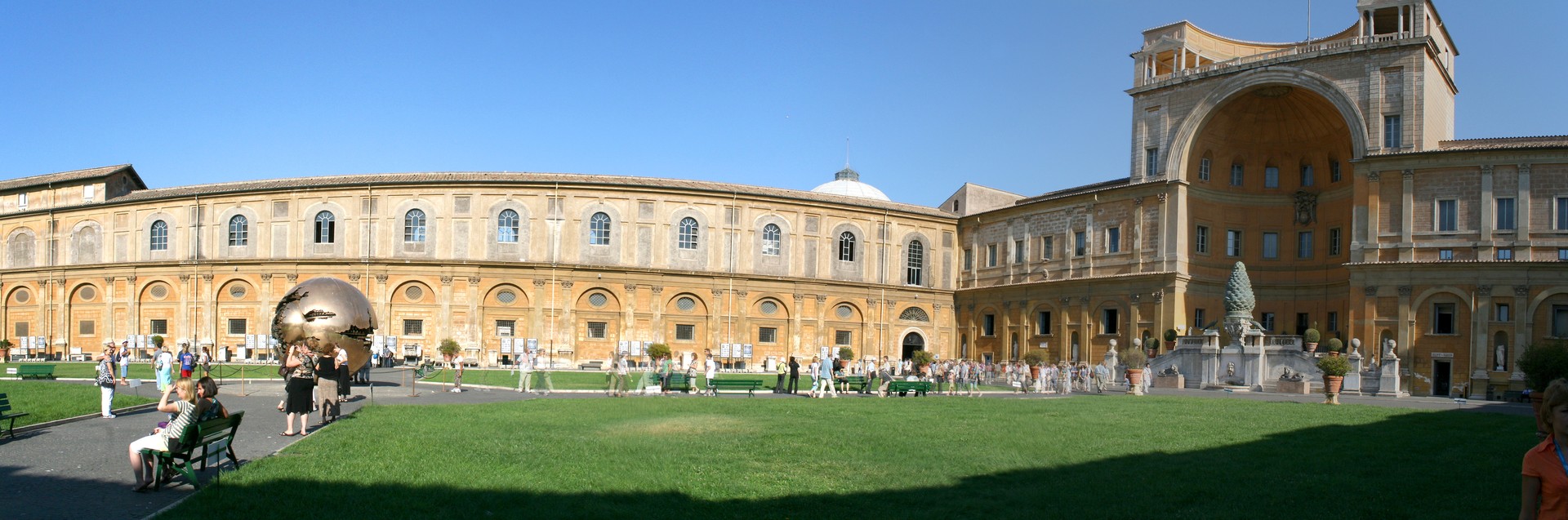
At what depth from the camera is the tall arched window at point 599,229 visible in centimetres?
5156

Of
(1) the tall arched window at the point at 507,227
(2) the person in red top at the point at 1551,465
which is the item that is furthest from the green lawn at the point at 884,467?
(1) the tall arched window at the point at 507,227

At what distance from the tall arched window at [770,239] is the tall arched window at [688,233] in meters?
3.48

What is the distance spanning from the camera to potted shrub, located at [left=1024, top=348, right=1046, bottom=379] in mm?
42803

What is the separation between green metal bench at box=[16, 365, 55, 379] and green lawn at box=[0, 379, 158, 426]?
2778 mm

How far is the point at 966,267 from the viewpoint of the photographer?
5628 centimetres

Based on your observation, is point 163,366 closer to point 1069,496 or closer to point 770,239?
point 1069,496

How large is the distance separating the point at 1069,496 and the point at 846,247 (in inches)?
1713

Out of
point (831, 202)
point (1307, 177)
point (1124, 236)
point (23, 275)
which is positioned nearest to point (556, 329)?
point (831, 202)

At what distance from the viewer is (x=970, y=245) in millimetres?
56031

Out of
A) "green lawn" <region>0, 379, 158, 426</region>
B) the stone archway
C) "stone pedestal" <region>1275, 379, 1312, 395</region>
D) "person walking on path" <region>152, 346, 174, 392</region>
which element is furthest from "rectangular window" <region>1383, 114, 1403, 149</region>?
"green lawn" <region>0, 379, 158, 426</region>

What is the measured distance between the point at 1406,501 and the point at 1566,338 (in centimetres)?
3090

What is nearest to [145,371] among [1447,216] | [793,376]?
[793,376]


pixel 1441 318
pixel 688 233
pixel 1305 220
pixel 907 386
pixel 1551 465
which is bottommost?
pixel 907 386

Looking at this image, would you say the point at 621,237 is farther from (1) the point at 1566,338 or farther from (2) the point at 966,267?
(1) the point at 1566,338
